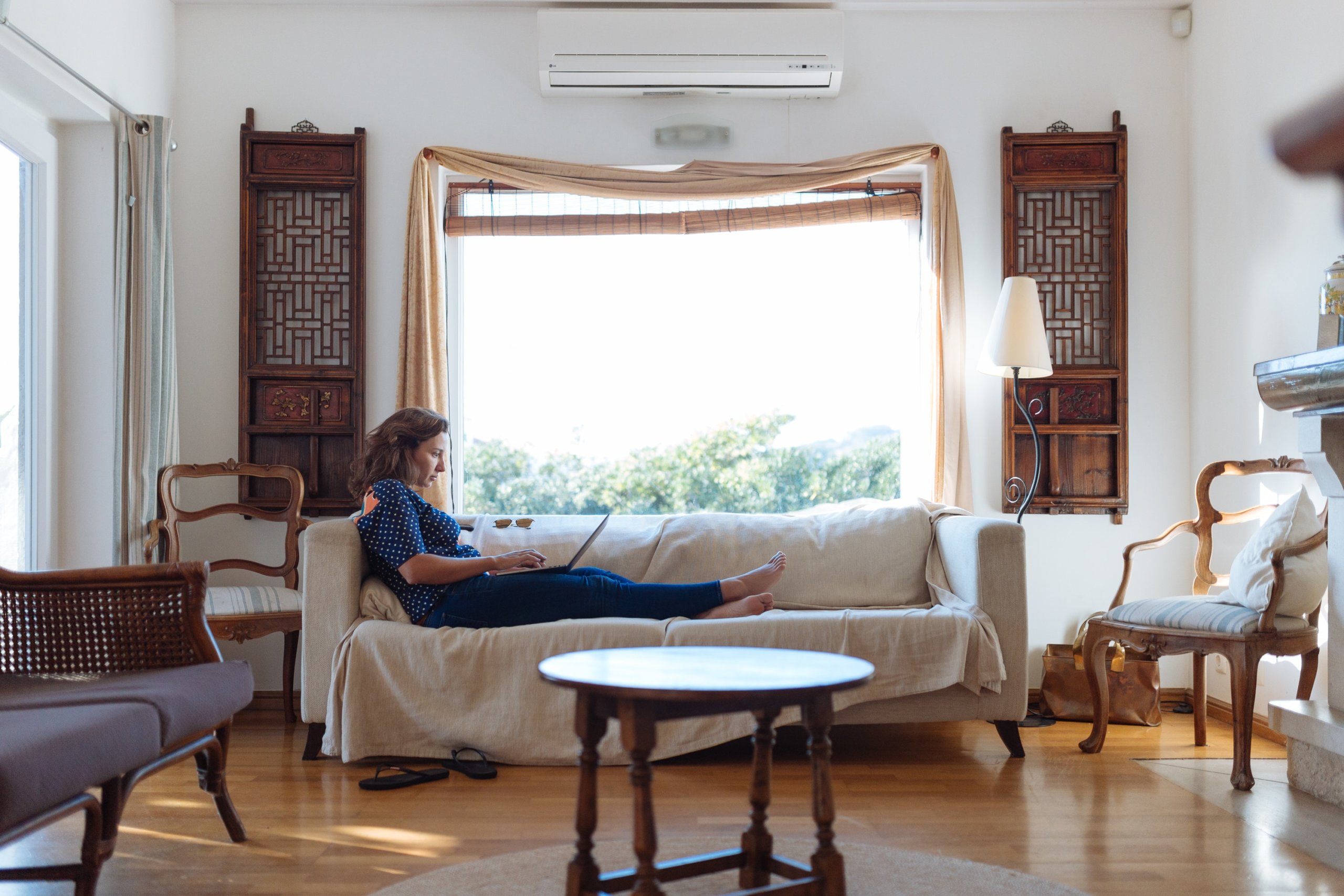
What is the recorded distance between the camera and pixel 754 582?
3.22 metres

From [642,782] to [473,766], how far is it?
1.36 meters

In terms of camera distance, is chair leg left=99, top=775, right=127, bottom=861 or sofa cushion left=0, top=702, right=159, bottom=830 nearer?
sofa cushion left=0, top=702, right=159, bottom=830

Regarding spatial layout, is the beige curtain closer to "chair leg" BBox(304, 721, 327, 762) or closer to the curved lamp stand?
the curved lamp stand

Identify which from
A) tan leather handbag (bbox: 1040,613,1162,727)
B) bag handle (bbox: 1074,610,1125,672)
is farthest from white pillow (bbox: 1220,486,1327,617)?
tan leather handbag (bbox: 1040,613,1162,727)

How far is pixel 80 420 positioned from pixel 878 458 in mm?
2937

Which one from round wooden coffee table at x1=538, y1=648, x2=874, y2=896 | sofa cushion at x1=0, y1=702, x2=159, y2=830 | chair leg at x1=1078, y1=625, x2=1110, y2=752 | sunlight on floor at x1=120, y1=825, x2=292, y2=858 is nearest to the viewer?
sofa cushion at x1=0, y1=702, x2=159, y2=830

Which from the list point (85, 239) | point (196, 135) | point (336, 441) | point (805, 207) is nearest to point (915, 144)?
point (805, 207)

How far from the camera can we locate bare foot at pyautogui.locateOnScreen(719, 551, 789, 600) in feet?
10.5

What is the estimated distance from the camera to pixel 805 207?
13.8 ft

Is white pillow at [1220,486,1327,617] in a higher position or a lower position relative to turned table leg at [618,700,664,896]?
higher

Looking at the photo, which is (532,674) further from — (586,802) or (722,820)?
(586,802)

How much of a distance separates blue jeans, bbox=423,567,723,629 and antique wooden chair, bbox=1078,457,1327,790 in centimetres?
120

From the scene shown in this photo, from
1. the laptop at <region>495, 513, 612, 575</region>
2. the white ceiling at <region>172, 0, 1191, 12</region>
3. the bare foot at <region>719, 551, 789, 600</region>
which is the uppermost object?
the white ceiling at <region>172, 0, 1191, 12</region>

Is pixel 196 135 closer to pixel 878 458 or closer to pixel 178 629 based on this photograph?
pixel 178 629
